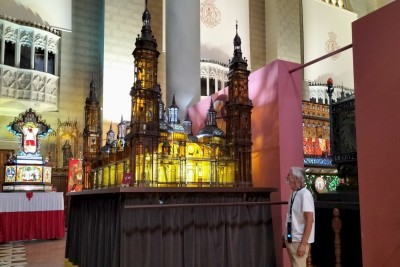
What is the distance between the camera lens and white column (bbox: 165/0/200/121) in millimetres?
8070

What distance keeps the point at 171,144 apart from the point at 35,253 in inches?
174

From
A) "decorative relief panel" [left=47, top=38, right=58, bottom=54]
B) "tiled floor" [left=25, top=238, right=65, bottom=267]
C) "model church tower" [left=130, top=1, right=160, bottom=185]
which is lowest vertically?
"tiled floor" [left=25, top=238, right=65, bottom=267]

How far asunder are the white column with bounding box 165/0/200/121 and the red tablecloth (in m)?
4.08


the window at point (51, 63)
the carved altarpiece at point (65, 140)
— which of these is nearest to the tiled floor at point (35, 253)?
the carved altarpiece at point (65, 140)

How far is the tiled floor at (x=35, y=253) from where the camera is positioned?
654 cm

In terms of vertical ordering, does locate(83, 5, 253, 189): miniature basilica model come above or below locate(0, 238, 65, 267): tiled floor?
above

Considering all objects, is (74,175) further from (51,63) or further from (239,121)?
(239,121)

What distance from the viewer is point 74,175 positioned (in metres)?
12.6

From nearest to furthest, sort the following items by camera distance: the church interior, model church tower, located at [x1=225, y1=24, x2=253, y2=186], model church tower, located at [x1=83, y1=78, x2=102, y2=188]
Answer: the church interior, model church tower, located at [x1=225, y1=24, x2=253, y2=186], model church tower, located at [x1=83, y1=78, x2=102, y2=188]

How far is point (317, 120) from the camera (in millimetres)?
10500

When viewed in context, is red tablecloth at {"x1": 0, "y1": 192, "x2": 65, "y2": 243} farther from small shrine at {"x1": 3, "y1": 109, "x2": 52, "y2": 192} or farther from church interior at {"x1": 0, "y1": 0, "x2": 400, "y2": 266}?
small shrine at {"x1": 3, "y1": 109, "x2": 52, "y2": 192}

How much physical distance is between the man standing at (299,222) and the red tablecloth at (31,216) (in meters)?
7.42

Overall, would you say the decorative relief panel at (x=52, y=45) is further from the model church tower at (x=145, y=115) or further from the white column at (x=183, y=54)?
the model church tower at (x=145, y=115)

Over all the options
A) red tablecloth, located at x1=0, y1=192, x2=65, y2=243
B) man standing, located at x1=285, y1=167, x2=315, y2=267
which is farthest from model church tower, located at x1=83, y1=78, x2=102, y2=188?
man standing, located at x1=285, y1=167, x2=315, y2=267
